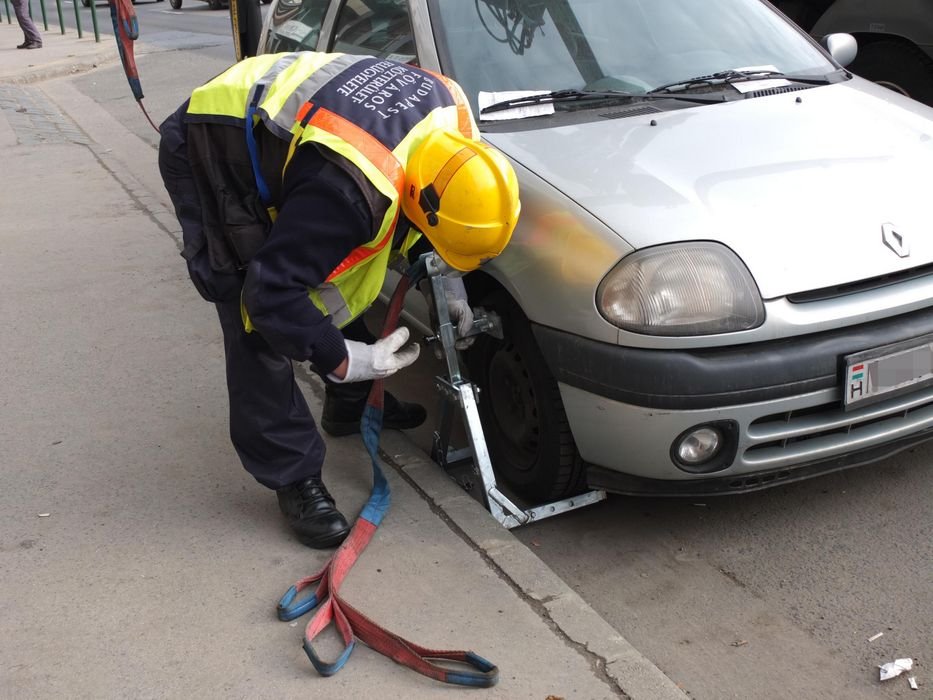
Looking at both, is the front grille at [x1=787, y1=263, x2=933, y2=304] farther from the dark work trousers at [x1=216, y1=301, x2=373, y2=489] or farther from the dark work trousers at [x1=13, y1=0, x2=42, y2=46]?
the dark work trousers at [x1=13, y1=0, x2=42, y2=46]

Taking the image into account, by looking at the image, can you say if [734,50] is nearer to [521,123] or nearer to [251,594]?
[521,123]

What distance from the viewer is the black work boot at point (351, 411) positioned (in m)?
3.57

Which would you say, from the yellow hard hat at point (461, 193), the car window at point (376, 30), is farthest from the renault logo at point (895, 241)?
the car window at point (376, 30)

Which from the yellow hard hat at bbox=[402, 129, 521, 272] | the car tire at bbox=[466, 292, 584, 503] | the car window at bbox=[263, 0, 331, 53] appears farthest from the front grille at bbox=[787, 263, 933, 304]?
the car window at bbox=[263, 0, 331, 53]

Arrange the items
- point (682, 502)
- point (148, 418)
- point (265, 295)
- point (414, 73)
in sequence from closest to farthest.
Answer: point (265, 295) → point (414, 73) → point (682, 502) → point (148, 418)

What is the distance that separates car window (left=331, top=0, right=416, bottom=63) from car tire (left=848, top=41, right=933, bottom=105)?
307 centimetres

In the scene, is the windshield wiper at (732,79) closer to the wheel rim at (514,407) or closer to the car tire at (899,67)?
the wheel rim at (514,407)

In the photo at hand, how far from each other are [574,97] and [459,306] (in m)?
0.92

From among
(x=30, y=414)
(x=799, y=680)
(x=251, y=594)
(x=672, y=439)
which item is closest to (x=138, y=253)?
(x=30, y=414)

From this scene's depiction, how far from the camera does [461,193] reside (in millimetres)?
2342

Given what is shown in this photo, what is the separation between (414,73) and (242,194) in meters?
0.54

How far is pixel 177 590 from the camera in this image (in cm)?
273

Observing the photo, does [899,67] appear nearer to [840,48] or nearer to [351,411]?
[840,48]

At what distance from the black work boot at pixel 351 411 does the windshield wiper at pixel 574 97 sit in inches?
39.9
